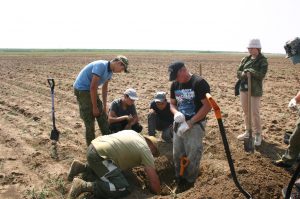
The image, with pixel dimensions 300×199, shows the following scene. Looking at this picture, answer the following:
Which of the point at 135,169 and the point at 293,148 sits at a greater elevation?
the point at 293,148

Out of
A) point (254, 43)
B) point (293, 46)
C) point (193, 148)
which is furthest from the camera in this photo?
point (254, 43)

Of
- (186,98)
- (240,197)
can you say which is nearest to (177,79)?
(186,98)

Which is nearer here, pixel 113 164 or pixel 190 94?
pixel 113 164

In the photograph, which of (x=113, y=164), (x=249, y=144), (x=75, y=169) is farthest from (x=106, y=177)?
(x=249, y=144)

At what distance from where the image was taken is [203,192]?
4.45m

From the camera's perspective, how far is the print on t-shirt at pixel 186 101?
5.15m

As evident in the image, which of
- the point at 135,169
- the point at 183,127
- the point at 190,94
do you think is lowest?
the point at 135,169

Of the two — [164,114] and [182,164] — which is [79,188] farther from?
[164,114]

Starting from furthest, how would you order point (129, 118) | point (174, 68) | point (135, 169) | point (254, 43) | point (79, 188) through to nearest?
point (129, 118), point (254, 43), point (135, 169), point (174, 68), point (79, 188)

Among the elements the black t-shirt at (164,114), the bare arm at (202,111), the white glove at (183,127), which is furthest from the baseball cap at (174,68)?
the black t-shirt at (164,114)

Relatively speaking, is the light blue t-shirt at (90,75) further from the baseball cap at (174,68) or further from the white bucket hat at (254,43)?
the white bucket hat at (254,43)

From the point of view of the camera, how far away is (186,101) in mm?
5246

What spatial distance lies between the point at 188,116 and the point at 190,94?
1.13 ft

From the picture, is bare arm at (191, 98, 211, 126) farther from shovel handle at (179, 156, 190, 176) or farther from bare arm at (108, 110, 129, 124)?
bare arm at (108, 110, 129, 124)
